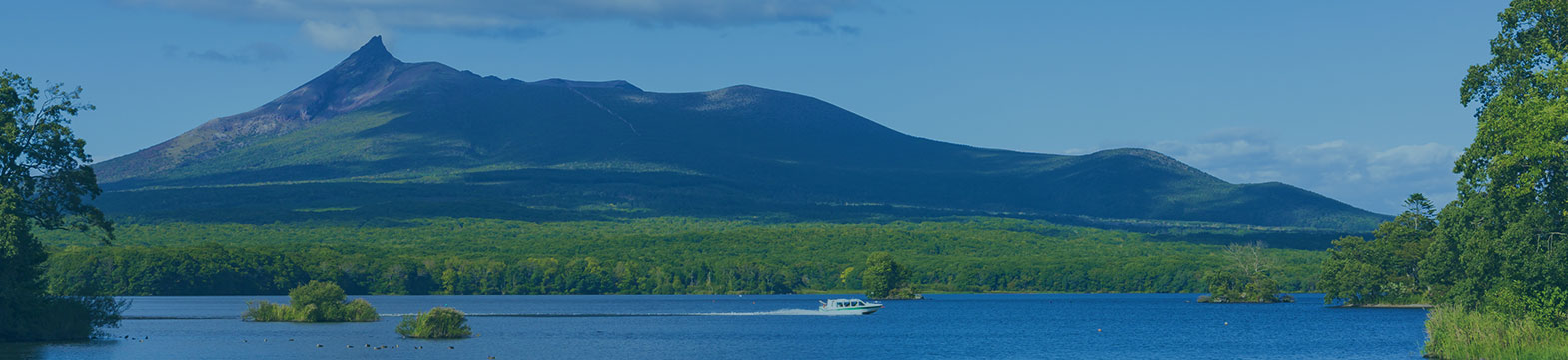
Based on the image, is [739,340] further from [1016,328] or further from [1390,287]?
[1390,287]

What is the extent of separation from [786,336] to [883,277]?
7989 centimetres

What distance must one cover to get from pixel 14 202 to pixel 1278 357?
56182 millimetres

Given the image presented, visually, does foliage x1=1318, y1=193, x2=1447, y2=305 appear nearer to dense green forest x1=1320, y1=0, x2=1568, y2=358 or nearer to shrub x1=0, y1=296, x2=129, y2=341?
dense green forest x1=1320, y1=0, x2=1568, y2=358

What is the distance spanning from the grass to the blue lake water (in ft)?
33.4

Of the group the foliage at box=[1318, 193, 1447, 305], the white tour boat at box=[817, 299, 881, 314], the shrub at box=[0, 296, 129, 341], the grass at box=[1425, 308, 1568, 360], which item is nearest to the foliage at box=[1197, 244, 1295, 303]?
the foliage at box=[1318, 193, 1447, 305]

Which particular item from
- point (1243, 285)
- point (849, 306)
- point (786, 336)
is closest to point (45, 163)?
point (786, 336)

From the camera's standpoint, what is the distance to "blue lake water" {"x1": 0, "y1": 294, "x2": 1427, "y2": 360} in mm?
74625

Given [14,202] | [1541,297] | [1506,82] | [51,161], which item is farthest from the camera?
[51,161]

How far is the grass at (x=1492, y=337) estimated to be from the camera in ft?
165

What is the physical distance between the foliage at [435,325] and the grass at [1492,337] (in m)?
48.3

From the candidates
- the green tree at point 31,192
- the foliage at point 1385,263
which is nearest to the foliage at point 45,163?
the green tree at point 31,192

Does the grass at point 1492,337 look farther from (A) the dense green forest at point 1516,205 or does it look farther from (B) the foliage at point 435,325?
(B) the foliage at point 435,325

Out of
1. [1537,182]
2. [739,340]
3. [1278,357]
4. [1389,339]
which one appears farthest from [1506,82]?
[739,340]

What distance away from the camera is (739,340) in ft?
297
